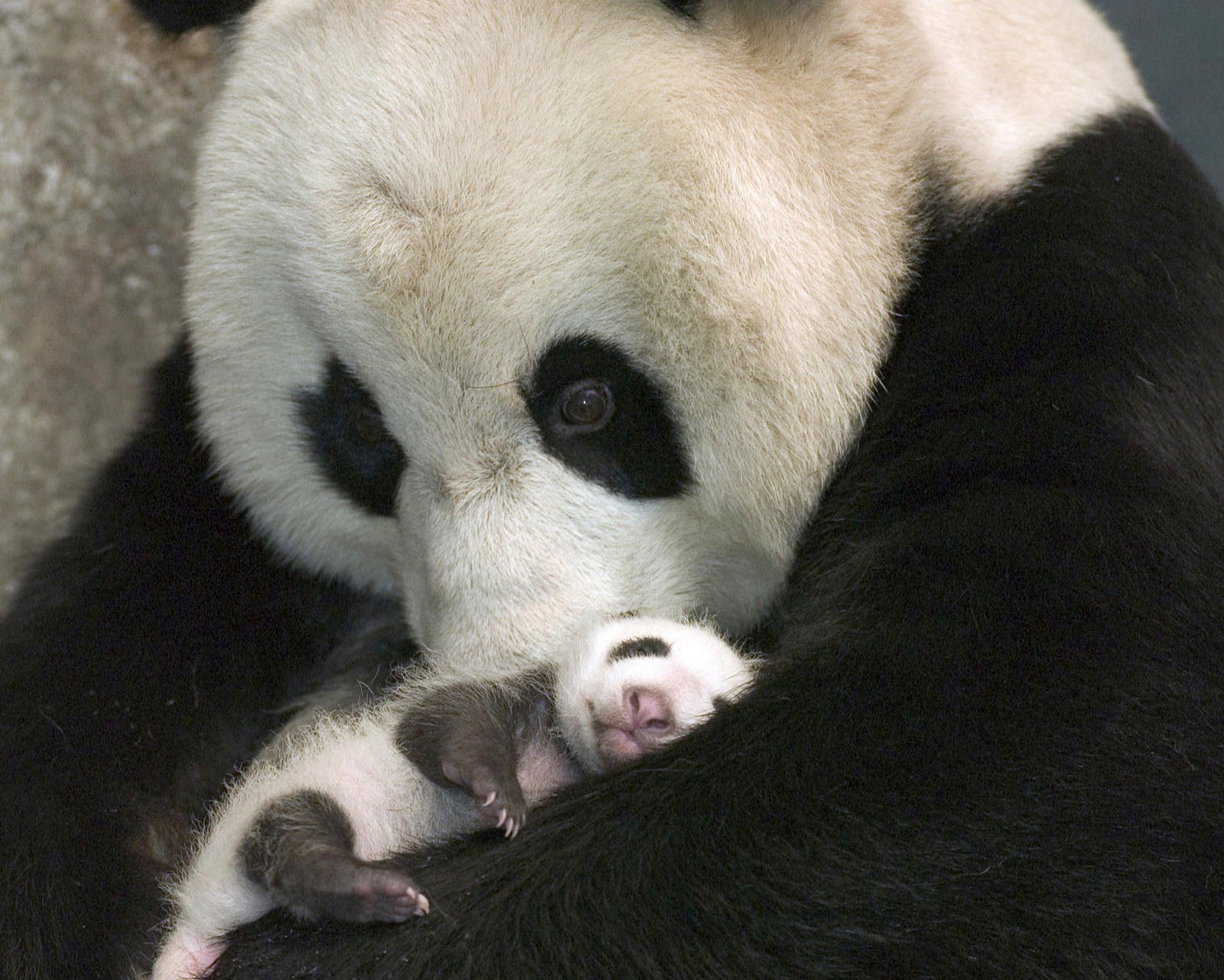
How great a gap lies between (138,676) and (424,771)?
0.70 metres

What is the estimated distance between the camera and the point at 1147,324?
6.97ft

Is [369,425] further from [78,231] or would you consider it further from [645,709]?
[78,231]

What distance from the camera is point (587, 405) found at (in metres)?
2.22

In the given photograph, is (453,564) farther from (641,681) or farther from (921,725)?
(921,725)

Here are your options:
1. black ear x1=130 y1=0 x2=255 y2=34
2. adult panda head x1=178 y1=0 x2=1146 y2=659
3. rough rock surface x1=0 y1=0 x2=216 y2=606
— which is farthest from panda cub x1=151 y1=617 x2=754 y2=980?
rough rock surface x1=0 y1=0 x2=216 y2=606

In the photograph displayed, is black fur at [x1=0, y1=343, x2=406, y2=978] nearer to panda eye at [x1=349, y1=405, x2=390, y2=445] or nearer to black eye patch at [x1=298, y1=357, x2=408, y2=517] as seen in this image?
black eye patch at [x1=298, y1=357, x2=408, y2=517]

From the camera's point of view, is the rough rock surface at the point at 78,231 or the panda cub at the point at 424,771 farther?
the rough rock surface at the point at 78,231

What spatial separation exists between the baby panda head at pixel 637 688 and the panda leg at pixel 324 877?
33 cm

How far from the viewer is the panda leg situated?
1873mm

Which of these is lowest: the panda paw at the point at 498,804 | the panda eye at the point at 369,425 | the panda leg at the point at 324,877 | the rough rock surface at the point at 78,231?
the rough rock surface at the point at 78,231

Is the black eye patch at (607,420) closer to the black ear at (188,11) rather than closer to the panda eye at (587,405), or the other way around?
the panda eye at (587,405)

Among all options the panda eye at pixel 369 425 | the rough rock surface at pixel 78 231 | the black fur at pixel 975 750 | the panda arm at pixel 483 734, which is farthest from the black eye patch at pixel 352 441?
the rough rock surface at pixel 78 231

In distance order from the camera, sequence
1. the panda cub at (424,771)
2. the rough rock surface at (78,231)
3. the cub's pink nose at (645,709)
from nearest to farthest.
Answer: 1. the panda cub at (424,771)
2. the cub's pink nose at (645,709)
3. the rough rock surface at (78,231)

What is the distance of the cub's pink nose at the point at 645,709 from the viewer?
6.79 feet
